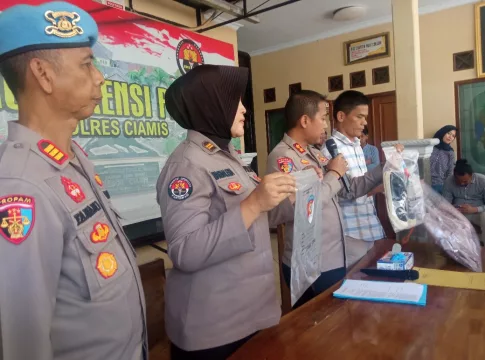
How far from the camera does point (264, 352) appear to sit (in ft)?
2.93

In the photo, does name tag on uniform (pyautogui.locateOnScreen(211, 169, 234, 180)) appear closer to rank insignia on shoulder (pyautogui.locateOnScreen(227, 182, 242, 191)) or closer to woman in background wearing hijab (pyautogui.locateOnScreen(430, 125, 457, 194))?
rank insignia on shoulder (pyautogui.locateOnScreen(227, 182, 242, 191))

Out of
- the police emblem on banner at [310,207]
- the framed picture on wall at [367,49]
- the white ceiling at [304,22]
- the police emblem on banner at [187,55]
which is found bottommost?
the police emblem on banner at [310,207]

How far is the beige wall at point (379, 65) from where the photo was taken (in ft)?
15.1

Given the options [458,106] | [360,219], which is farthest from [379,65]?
[360,219]

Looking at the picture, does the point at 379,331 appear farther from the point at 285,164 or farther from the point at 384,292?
the point at 285,164

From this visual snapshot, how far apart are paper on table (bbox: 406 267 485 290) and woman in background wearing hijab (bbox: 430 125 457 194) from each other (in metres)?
3.46

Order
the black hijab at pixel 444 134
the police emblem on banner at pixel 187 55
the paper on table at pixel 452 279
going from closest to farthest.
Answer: the paper on table at pixel 452 279 → the police emblem on banner at pixel 187 55 → the black hijab at pixel 444 134

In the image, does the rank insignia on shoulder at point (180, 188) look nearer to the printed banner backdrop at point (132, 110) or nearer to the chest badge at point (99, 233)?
the chest badge at point (99, 233)

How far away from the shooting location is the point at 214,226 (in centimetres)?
95

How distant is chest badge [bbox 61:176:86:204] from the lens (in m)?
0.74

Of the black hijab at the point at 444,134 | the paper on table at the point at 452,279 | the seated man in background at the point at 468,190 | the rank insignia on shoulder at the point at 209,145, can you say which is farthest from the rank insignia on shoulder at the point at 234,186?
the black hijab at the point at 444,134

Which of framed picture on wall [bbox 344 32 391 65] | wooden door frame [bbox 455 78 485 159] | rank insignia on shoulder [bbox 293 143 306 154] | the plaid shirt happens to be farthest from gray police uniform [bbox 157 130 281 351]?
framed picture on wall [bbox 344 32 391 65]

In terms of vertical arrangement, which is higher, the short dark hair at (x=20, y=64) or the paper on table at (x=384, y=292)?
the short dark hair at (x=20, y=64)

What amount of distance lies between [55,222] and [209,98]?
1.91 feet
